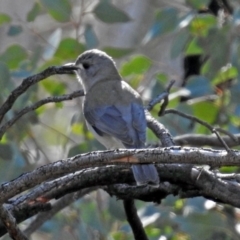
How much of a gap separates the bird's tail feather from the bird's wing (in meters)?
0.90

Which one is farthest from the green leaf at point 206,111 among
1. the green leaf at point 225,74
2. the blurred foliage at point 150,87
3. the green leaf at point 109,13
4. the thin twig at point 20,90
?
the thin twig at point 20,90

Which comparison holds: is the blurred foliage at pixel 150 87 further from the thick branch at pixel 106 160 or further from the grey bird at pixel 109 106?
the thick branch at pixel 106 160

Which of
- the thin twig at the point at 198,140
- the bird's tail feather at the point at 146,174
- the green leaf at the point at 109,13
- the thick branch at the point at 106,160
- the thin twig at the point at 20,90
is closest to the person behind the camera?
the thick branch at the point at 106,160

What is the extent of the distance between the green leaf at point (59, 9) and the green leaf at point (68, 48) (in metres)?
0.17

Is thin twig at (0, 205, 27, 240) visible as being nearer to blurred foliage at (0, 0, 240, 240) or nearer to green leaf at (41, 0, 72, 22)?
blurred foliage at (0, 0, 240, 240)

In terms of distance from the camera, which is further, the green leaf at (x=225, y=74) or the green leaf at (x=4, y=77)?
the green leaf at (x=225, y=74)

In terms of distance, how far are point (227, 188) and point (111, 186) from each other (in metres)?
0.30

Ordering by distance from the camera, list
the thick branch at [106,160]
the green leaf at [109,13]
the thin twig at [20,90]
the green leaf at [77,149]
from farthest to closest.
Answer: the green leaf at [109,13], the green leaf at [77,149], the thin twig at [20,90], the thick branch at [106,160]

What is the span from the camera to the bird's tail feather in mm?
1869

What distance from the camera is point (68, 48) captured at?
11.0ft

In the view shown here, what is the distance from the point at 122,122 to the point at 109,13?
20.4 inches

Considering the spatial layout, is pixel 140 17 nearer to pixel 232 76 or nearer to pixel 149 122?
pixel 232 76

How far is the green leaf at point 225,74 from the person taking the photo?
3.33 meters

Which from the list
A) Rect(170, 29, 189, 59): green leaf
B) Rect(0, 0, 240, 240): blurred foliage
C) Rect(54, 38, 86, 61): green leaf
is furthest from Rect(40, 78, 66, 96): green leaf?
Rect(170, 29, 189, 59): green leaf
